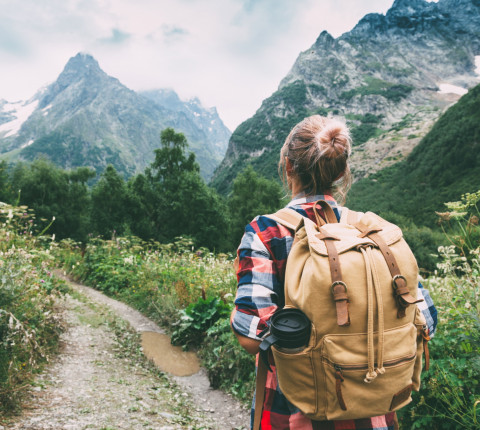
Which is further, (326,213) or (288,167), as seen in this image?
(288,167)

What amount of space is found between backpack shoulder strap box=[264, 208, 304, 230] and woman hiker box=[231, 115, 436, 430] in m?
0.03

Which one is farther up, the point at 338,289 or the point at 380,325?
the point at 338,289

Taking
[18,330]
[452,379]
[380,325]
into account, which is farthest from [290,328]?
A: [18,330]

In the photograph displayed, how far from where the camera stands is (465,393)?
2.21m

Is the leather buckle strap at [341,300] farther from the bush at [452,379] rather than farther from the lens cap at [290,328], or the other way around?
the bush at [452,379]

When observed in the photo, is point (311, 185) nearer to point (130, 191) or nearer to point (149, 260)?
point (149, 260)

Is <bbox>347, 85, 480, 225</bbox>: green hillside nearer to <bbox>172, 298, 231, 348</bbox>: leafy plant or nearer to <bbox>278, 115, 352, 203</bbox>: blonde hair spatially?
<bbox>172, 298, 231, 348</bbox>: leafy plant

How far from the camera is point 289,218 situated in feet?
4.32

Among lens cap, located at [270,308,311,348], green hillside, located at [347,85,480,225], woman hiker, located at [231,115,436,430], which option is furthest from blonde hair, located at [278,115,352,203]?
green hillside, located at [347,85,480,225]

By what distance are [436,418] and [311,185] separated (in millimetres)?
2211

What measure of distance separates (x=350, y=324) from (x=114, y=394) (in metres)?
3.19

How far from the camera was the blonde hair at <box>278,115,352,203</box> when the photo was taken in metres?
1.38

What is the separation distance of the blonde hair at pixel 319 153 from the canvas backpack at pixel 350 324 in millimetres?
388

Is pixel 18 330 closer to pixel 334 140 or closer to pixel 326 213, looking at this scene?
pixel 326 213
